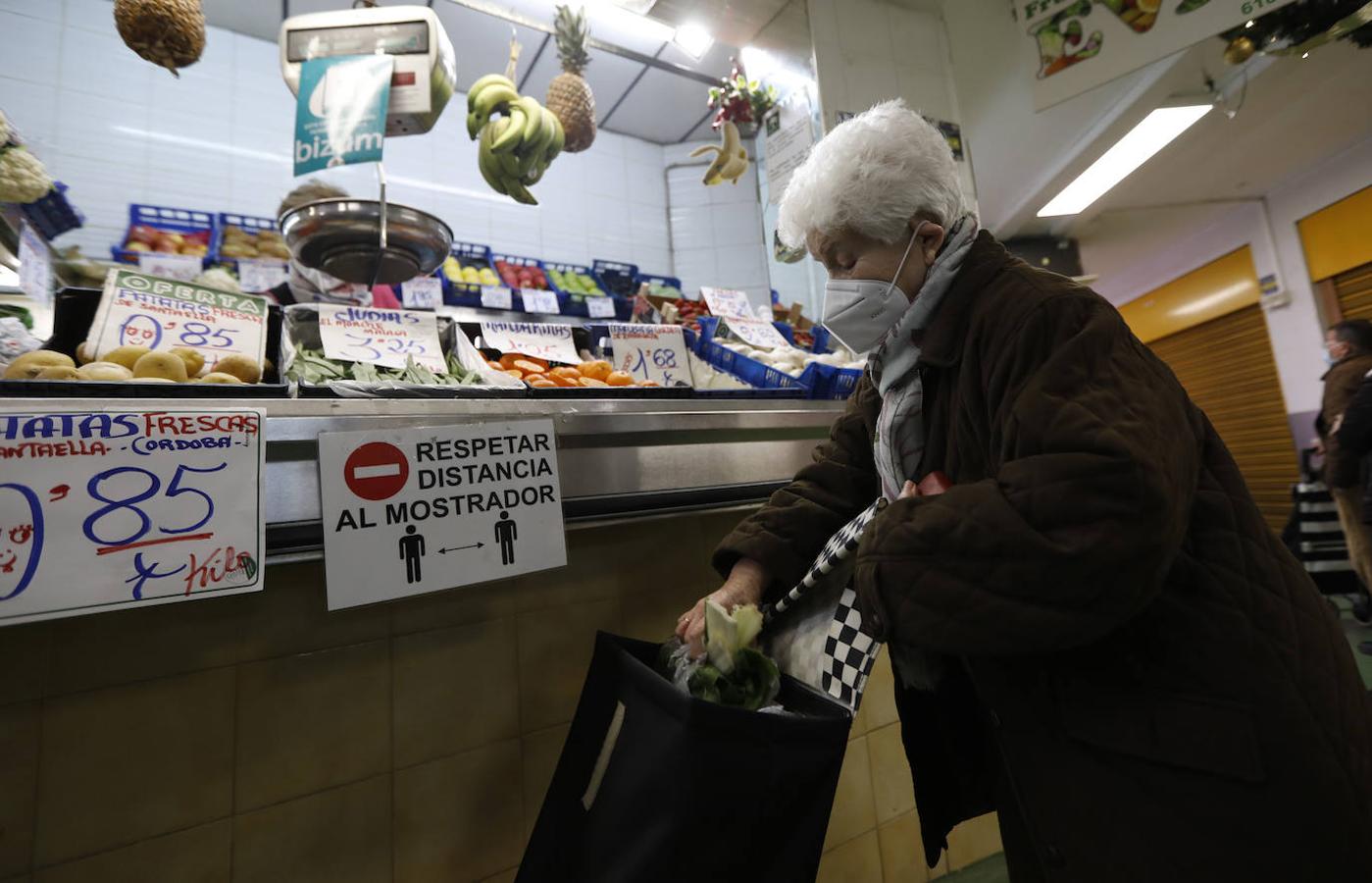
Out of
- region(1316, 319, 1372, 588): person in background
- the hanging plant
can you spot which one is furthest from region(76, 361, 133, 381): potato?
region(1316, 319, 1372, 588): person in background

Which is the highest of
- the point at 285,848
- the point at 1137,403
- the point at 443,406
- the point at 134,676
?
the point at 443,406

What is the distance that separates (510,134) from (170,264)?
6.49 ft

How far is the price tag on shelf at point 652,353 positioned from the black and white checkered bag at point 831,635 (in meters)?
0.99

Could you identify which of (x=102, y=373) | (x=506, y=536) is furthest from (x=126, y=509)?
(x=506, y=536)

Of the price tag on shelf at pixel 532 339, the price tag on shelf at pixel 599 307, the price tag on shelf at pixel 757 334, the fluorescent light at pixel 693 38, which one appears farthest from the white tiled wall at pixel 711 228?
the price tag on shelf at pixel 532 339

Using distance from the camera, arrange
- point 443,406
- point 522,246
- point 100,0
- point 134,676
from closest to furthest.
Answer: point 134,676 → point 443,406 → point 100,0 → point 522,246

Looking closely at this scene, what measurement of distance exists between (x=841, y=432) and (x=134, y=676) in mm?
1500

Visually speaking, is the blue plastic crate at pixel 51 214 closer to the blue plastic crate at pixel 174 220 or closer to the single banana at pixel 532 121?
the single banana at pixel 532 121

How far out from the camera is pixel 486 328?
181cm

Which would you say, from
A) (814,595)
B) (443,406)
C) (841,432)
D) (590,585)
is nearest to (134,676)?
(443,406)

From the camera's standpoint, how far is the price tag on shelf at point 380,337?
1526 mm

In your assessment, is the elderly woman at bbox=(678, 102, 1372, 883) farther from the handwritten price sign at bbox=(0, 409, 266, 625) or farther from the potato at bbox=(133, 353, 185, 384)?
the potato at bbox=(133, 353, 185, 384)

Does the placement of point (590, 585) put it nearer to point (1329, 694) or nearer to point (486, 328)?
point (486, 328)

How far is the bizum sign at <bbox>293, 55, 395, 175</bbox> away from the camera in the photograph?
5.13ft
